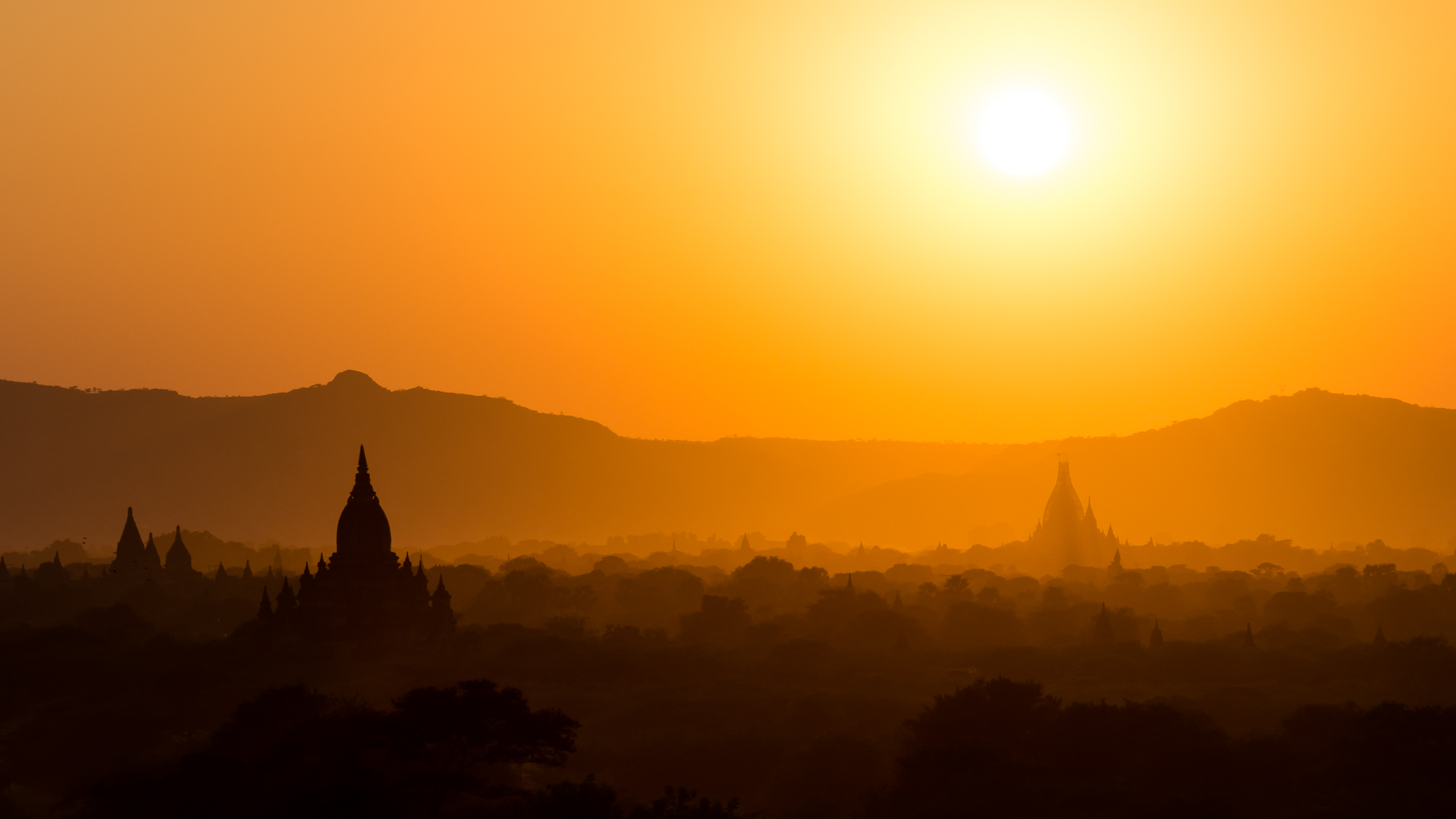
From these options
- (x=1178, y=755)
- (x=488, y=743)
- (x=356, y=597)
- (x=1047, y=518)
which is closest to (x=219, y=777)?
(x=488, y=743)

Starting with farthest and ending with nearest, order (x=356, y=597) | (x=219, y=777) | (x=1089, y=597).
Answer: (x=1089, y=597), (x=356, y=597), (x=219, y=777)

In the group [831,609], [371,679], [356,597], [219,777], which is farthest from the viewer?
[831,609]

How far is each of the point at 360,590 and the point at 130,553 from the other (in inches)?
2027

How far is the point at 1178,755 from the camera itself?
57.3m

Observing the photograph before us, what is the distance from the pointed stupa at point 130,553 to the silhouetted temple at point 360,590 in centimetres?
4562

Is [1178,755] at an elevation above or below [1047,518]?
below

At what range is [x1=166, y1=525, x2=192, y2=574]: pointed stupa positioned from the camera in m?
120

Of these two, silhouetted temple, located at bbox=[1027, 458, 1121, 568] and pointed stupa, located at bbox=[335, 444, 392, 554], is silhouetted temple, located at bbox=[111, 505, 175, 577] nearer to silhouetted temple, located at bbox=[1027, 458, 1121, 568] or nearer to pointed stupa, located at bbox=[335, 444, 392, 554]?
pointed stupa, located at bbox=[335, 444, 392, 554]

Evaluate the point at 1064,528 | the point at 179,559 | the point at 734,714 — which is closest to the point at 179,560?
the point at 179,559

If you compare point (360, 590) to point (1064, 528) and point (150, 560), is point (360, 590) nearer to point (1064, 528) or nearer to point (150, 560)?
point (150, 560)

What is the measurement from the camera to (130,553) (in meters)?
117

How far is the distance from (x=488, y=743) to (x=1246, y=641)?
178 feet

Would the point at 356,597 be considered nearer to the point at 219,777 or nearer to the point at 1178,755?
the point at 219,777

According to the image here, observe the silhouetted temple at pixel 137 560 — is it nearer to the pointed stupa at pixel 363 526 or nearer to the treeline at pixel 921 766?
the pointed stupa at pixel 363 526
